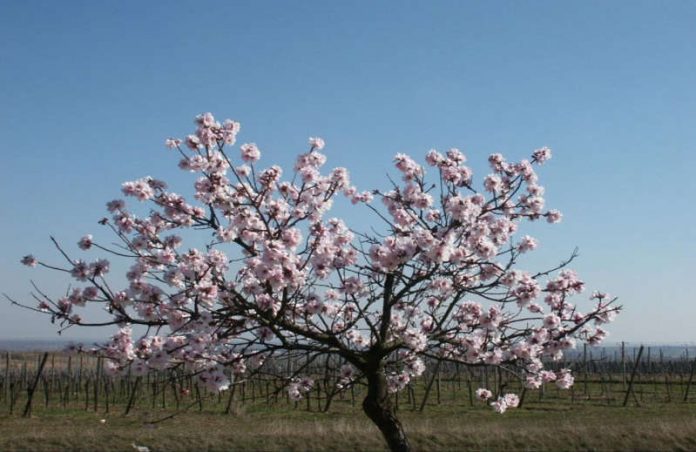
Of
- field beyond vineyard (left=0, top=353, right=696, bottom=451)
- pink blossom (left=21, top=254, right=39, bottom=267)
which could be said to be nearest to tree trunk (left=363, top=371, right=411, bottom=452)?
field beyond vineyard (left=0, top=353, right=696, bottom=451)

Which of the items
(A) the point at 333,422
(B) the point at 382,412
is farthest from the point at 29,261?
(A) the point at 333,422

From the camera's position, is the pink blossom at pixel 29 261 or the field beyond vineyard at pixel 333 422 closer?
the pink blossom at pixel 29 261

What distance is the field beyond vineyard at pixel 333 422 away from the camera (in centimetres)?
1515

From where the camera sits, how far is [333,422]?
19469 mm

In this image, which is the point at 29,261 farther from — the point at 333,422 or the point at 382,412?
the point at 333,422

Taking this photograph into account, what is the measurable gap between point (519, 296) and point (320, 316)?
2076 mm

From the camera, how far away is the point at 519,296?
7.62 metres

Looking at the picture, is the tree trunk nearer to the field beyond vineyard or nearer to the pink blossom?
the field beyond vineyard

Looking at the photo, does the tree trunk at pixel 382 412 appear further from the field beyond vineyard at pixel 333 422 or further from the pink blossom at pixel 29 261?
the pink blossom at pixel 29 261

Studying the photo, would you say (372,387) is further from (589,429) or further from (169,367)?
(589,429)

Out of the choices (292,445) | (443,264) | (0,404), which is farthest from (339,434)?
(0,404)

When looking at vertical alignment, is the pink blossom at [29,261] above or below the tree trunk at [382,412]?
above

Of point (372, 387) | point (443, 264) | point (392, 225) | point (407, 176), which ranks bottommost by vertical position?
point (372, 387)

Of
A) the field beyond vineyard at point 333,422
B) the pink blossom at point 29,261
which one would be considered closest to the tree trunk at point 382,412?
the field beyond vineyard at point 333,422
